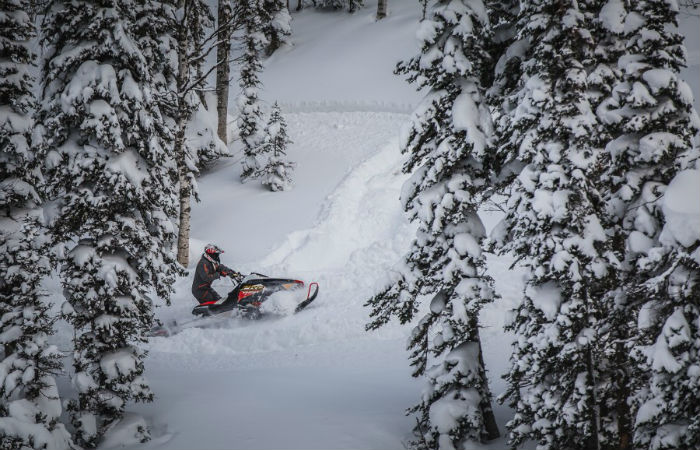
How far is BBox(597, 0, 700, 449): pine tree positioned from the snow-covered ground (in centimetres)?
345

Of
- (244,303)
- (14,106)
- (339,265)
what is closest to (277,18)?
(339,265)

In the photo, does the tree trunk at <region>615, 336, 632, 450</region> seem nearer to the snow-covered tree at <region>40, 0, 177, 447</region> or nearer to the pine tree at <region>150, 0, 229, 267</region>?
the snow-covered tree at <region>40, 0, 177, 447</region>

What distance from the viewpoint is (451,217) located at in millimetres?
7914

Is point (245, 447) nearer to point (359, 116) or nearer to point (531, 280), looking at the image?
point (531, 280)

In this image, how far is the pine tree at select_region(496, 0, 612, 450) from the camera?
6797mm

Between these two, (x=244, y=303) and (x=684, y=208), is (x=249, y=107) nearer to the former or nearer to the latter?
(x=244, y=303)

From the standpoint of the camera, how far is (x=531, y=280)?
288 inches

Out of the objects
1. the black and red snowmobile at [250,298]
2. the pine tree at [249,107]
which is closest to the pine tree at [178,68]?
the black and red snowmobile at [250,298]

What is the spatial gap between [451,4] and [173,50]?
14483 mm

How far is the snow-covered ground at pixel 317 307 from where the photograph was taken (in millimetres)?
9344

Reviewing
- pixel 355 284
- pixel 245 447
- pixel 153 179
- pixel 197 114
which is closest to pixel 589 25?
pixel 153 179

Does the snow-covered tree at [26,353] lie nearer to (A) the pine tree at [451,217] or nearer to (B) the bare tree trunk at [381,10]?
(A) the pine tree at [451,217]

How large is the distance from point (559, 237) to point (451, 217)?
1716 mm

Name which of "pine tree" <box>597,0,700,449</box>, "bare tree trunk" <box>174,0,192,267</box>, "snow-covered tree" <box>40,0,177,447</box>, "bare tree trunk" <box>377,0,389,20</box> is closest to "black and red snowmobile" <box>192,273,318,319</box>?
"bare tree trunk" <box>174,0,192,267</box>
